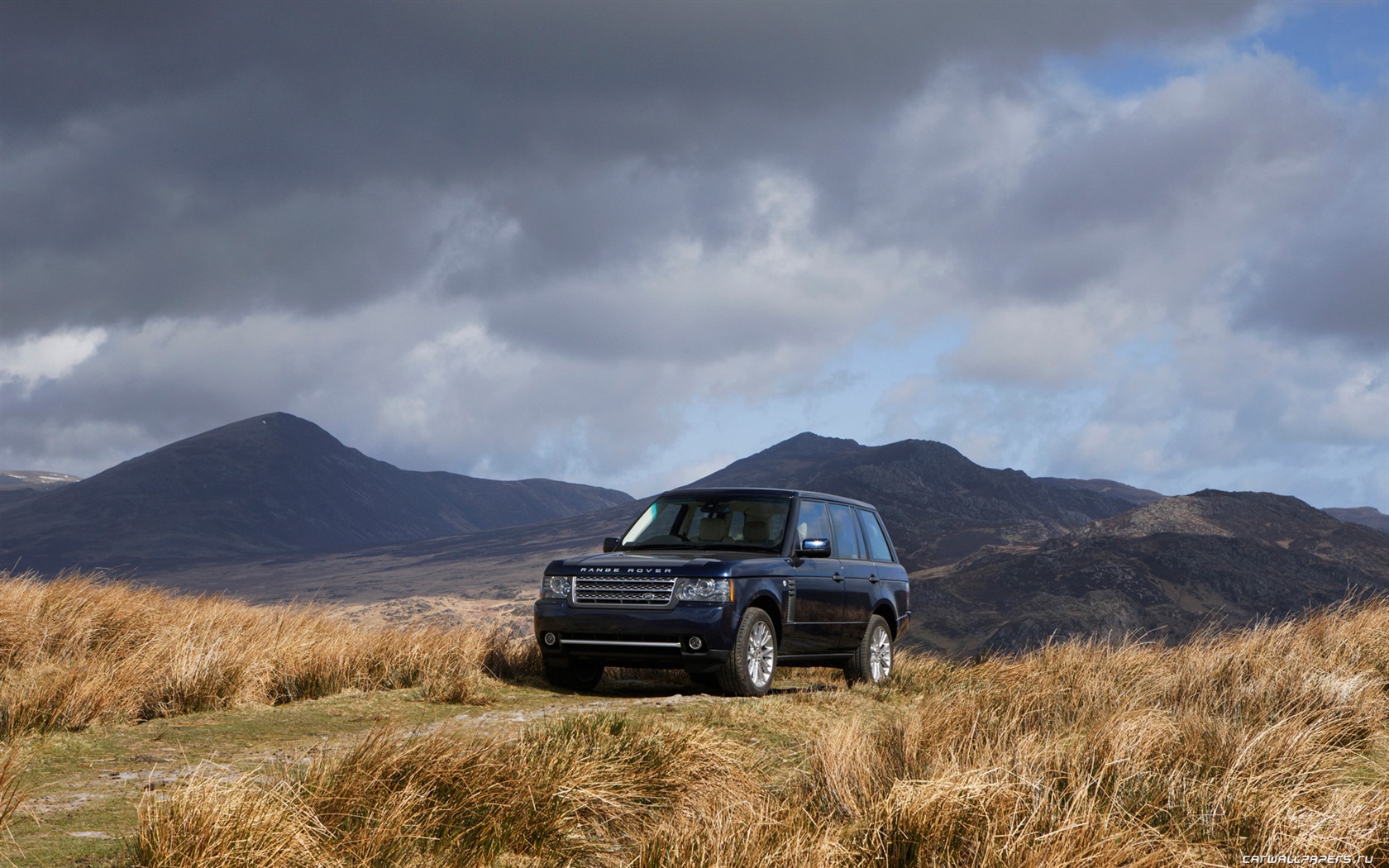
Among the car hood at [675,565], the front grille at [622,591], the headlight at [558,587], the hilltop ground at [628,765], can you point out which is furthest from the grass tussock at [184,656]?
the car hood at [675,565]

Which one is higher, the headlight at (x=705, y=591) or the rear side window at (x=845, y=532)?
the rear side window at (x=845, y=532)

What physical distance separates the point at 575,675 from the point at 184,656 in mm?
3322

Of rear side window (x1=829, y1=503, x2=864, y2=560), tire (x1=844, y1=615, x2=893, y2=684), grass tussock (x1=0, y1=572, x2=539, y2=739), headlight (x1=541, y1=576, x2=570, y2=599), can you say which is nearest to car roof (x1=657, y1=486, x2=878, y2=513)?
rear side window (x1=829, y1=503, x2=864, y2=560)

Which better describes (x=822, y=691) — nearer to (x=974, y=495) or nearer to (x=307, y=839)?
(x=307, y=839)

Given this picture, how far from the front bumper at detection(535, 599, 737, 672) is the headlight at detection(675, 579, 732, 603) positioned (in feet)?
0.16

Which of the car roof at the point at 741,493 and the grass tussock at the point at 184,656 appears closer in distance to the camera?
the grass tussock at the point at 184,656

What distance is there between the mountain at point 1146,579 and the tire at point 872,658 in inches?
3273

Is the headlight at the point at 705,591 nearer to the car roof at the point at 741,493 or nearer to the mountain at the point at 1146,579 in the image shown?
the car roof at the point at 741,493

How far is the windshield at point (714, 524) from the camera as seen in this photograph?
10797mm

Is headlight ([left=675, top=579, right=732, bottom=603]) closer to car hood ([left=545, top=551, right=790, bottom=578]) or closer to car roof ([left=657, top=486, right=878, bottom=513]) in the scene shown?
car hood ([left=545, top=551, right=790, bottom=578])

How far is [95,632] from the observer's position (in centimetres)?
1053

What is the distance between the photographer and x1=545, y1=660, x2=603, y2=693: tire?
10.4m

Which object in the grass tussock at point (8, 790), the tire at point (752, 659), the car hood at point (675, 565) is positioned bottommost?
the grass tussock at point (8, 790)

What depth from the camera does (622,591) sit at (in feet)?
32.3
